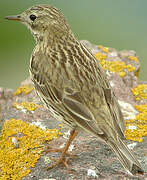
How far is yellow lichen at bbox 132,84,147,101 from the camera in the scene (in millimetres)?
8711

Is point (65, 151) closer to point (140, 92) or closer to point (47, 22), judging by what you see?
point (47, 22)

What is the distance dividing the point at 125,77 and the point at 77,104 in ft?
9.53

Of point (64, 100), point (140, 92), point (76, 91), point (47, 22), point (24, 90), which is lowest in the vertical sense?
point (140, 92)

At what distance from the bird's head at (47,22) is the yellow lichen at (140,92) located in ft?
6.99

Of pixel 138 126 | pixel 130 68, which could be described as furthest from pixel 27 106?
pixel 130 68

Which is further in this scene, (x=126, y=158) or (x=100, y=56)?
(x=100, y=56)

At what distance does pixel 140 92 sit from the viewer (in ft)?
28.9

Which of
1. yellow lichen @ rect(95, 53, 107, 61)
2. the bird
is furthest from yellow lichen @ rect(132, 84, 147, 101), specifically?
the bird

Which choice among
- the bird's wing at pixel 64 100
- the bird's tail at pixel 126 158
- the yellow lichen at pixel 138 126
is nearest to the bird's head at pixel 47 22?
the bird's wing at pixel 64 100

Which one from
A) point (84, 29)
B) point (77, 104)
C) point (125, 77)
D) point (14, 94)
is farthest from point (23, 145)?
point (84, 29)

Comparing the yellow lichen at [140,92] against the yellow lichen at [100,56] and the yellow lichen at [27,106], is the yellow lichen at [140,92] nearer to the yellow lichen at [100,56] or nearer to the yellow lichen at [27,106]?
the yellow lichen at [100,56]

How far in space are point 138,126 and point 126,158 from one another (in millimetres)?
1601

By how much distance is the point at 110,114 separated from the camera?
6.57 m

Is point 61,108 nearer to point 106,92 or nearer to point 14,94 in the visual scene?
point 106,92
